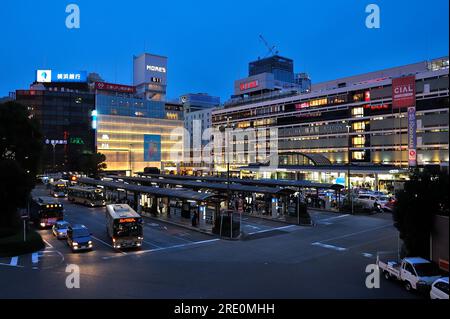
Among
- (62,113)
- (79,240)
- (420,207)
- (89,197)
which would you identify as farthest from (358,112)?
(62,113)

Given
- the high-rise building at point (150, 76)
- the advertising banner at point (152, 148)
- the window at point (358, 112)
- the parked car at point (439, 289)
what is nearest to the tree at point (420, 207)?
the parked car at point (439, 289)

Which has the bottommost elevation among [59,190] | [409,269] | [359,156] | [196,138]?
[59,190]

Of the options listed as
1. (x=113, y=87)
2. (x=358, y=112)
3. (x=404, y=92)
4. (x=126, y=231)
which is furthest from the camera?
(x=113, y=87)

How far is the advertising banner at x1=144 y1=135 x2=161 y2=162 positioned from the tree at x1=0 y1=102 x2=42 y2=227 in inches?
3225

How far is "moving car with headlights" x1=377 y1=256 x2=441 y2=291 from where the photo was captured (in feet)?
50.7

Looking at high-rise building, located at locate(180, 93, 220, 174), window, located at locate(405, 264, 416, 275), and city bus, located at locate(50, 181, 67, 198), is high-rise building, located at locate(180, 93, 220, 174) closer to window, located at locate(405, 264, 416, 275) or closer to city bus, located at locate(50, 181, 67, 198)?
city bus, located at locate(50, 181, 67, 198)

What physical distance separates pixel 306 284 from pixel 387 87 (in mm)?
66578

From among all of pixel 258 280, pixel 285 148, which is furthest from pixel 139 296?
pixel 285 148

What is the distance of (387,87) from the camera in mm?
74312

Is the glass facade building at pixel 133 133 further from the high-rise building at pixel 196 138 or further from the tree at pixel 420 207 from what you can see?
the tree at pixel 420 207

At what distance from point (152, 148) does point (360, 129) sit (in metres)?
66.2

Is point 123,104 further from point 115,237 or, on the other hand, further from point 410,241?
point 410,241

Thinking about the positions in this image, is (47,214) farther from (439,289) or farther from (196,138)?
(196,138)

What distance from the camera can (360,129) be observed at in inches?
3142
